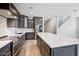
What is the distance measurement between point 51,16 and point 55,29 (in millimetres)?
1236

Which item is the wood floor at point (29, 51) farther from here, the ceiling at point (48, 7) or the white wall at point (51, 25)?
the white wall at point (51, 25)

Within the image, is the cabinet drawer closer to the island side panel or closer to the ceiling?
the ceiling

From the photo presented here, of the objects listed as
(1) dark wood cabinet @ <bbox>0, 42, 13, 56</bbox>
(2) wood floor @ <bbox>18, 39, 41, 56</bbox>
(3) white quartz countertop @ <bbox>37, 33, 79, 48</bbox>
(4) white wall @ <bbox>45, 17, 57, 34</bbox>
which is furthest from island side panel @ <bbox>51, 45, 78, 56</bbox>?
(4) white wall @ <bbox>45, 17, 57, 34</bbox>

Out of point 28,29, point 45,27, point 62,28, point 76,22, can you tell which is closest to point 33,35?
point 28,29

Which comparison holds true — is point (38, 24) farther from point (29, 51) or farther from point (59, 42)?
point (59, 42)

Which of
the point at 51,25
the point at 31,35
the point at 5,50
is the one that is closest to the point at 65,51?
the point at 5,50

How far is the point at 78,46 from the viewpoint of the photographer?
5.70 feet

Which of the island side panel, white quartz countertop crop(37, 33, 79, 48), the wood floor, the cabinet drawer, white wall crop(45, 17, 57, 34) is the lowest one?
the wood floor

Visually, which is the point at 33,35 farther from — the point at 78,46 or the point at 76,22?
the point at 78,46

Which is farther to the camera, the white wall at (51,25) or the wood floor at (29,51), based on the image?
the white wall at (51,25)

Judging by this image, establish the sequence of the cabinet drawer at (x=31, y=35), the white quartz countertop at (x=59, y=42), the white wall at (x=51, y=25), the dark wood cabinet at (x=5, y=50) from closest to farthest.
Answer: the dark wood cabinet at (x=5, y=50), the white quartz countertop at (x=59, y=42), the white wall at (x=51, y=25), the cabinet drawer at (x=31, y=35)

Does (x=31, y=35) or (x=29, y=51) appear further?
(x=31, y=35)

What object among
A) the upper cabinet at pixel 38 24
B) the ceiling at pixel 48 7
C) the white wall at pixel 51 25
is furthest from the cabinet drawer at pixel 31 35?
the ceiling at pixel 48 7

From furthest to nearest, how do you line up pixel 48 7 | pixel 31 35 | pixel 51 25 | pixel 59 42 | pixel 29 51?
pixel 31 35
pixel 51 25
pixel 48 7
pixel 29 51
pixel 59 42
